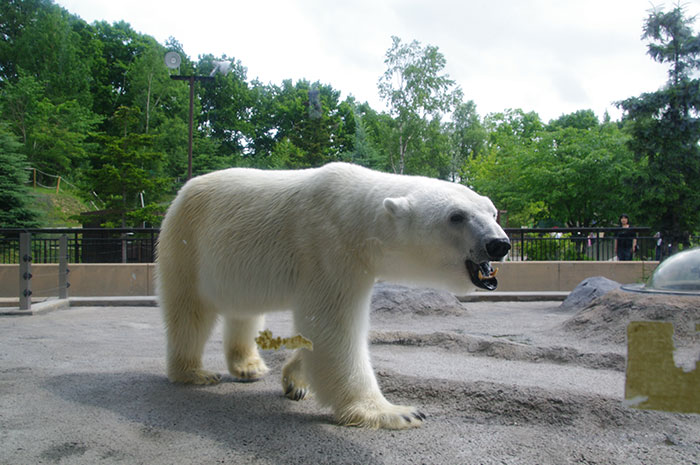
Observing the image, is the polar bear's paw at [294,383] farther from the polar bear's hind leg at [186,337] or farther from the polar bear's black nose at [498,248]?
the polar bear's black nose at [498,248]

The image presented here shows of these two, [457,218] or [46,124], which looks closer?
[457,218]

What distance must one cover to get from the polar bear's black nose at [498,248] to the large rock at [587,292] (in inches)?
176

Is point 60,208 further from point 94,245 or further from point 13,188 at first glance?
point 13,188

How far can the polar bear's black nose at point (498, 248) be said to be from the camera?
160cm

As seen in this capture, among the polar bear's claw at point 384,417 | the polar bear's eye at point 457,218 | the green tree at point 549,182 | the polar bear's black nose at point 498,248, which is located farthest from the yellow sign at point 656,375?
the green tree at point 549,182

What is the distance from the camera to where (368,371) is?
202 centimetres

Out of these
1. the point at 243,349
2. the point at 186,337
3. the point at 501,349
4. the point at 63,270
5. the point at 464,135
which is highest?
the point at 464,135

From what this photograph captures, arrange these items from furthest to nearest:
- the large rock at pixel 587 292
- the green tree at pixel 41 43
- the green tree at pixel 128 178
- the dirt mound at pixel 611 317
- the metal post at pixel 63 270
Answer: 1. the green tree at pixel 128 178
2. the metal post at pixel 63 270
3. the large rock at pixel 587 292
4. the dirt mound at pixel 611 317
5. the green tree at pixel 41 43

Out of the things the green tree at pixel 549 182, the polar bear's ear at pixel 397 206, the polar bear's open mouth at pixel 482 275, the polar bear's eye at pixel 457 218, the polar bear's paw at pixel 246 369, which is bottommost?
the polar bear's paw at pixel 246 369

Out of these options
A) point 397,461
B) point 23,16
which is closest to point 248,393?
point 397,461

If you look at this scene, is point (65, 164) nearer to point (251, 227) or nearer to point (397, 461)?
point (251, 227)

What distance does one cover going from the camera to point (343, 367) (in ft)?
6.39

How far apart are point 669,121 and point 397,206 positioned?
107cm

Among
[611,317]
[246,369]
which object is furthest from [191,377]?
[611,317]
